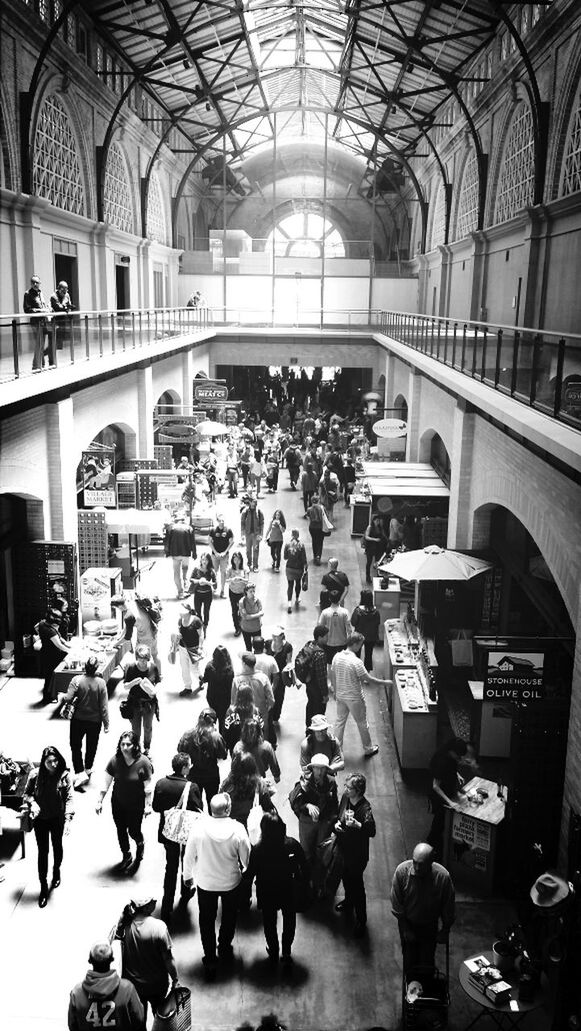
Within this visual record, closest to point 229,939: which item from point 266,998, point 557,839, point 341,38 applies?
point 266,998

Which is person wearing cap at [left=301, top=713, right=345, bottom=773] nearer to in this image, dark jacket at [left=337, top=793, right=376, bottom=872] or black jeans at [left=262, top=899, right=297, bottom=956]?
dark jacket at [left=337, top=793, right=376, bottom=872]

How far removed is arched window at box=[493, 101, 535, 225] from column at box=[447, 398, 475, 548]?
7.13 m

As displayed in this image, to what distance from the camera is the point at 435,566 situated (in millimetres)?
12172

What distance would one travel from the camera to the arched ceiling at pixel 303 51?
22.3 metres

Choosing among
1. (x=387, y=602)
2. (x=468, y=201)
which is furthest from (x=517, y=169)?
(x=387, y=602)

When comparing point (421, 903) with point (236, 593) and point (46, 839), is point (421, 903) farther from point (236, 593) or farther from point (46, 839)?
point (236, 593)

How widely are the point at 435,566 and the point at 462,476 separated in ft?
9.08

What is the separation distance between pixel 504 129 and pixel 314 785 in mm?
19751

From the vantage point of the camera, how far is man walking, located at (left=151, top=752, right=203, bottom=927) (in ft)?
24.2

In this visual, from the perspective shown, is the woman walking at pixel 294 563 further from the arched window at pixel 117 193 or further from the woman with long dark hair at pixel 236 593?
the arched window at pixel 117 193

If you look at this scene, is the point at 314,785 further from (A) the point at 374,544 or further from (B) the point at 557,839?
(A) the point at 374,544

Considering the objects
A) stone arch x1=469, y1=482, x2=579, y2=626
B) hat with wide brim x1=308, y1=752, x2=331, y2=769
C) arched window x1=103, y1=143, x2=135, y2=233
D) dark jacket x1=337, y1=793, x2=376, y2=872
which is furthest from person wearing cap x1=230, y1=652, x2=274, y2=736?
arched window x1=103, y1=143, x2=135, y2=233

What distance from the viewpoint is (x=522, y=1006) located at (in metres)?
6.23

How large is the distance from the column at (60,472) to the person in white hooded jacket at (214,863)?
7591 mm
